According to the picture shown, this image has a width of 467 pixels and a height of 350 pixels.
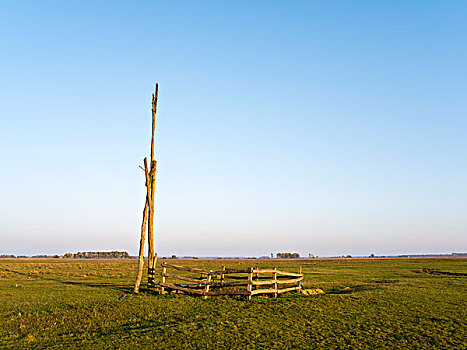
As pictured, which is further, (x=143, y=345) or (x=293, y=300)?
(x=293, y=300)

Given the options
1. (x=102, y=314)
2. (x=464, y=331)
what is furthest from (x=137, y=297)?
(x=464, y=331)

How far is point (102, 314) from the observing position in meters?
15.7

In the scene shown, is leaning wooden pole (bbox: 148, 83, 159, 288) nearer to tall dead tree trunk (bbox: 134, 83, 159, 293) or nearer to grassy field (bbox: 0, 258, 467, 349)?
tall dead tree trunk (bbox: 134, 83, 159, 293)

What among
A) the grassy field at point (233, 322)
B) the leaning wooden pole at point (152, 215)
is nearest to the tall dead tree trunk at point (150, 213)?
the leaning wooden pole at point (152, 215)

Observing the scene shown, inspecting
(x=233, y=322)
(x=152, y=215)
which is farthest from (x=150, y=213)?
(x=233, y=322)

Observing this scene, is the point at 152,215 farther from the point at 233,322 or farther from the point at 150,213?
the point at 233,322

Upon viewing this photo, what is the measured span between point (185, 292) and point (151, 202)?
6.41m

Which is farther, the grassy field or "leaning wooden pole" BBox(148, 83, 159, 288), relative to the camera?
"leaning wooden pole" BBox(148, 83, 159, 288)

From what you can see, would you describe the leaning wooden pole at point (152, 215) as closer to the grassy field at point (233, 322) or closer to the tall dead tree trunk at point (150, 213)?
the tall dead tree trunk at point (150, 213)

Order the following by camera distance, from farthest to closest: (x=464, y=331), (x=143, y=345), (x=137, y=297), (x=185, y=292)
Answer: (x=185, y=292), (x=137, y=297), (x=464, y=331), (x=143, y=345)

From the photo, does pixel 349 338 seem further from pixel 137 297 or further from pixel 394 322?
pixel 137 297

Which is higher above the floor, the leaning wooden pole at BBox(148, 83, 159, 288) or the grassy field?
the leaning wooden pole at BBox(148, 83, 159, 288)

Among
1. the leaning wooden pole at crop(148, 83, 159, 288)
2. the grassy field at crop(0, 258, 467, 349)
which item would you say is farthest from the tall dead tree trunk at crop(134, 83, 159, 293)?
the grassy field at crop(0, 258, 467, 349)

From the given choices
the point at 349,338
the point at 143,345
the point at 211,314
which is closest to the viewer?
the point at 143,345
